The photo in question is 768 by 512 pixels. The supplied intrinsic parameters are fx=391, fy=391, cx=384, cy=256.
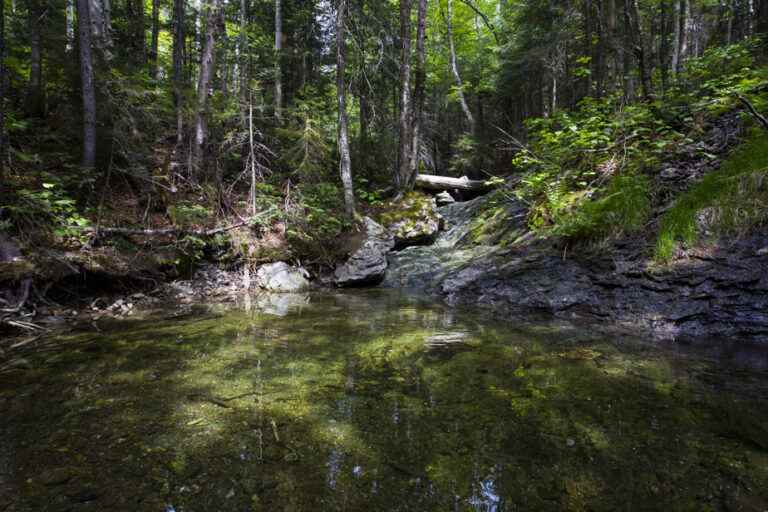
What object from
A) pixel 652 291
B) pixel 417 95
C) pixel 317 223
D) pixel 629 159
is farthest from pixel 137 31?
pixel 652 291

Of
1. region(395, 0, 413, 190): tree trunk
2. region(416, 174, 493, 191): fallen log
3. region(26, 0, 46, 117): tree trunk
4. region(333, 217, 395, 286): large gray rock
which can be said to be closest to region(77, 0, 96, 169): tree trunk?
region(26, 0, 46, 117): tree trunk

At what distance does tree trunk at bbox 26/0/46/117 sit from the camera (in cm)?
1005

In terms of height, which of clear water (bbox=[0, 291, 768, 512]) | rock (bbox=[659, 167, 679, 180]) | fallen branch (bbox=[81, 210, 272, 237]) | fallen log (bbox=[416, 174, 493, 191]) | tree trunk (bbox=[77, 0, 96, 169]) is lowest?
clear water (bbox=[0, 291, 768, 512])

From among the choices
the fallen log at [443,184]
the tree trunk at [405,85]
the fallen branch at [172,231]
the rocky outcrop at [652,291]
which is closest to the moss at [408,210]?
the tree trunk at [405,85]

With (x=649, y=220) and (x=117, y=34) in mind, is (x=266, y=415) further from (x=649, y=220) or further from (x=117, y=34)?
(x=117, y=34)

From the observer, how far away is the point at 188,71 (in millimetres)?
19781

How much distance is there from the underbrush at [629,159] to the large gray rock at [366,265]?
370 cm

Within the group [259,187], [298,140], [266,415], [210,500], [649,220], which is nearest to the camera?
[210,500]

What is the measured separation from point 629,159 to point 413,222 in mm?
6017

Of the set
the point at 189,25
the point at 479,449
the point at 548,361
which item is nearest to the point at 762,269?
the point at 548,361

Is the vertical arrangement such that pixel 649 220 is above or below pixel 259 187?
below

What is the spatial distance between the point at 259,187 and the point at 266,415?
28.7 ft

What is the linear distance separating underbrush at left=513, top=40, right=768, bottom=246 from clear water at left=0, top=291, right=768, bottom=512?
97.7 inches

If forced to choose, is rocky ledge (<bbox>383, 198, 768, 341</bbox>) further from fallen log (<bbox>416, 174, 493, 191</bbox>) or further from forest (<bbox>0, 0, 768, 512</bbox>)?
fallen log (<bbox>416, 174, 493, 191</bbox>)
